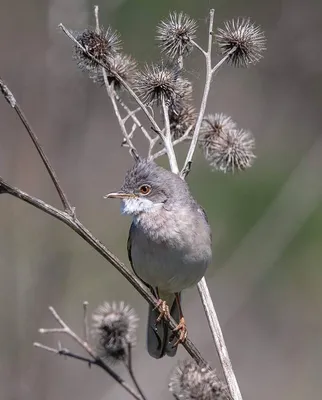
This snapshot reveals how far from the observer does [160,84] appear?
386 centimetres

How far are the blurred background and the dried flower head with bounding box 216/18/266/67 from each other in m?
0.22

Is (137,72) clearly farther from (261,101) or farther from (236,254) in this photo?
(261,101)

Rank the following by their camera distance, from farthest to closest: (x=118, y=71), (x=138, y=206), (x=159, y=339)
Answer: (x=159, y=339) → (x=118, y=71) → (x=138, y=206)

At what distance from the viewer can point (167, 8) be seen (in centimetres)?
1036

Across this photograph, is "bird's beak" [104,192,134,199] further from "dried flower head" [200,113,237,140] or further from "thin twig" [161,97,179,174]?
"dried flower head" [200,113,237,140]

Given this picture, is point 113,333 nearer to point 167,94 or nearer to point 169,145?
point 169,145

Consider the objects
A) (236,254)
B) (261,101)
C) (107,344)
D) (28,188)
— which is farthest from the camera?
(261,101)

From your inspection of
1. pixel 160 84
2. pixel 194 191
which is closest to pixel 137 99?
pixel 160 84

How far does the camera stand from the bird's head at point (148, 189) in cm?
390

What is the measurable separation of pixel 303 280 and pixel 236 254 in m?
1.81

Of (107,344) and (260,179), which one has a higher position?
(260,179)

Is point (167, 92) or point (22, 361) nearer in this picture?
point (167, 92)

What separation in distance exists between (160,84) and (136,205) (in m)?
0.59

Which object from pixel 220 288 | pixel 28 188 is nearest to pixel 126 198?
pixel 220 288
